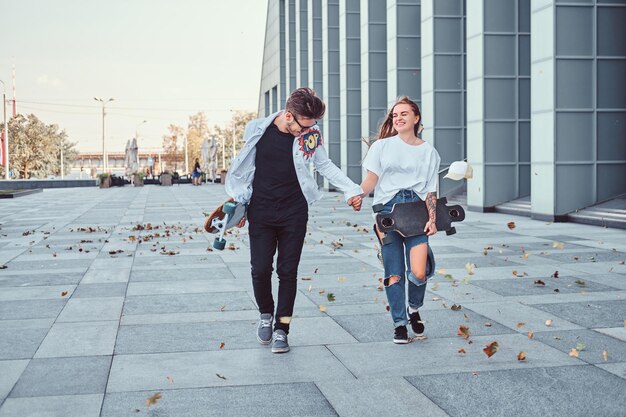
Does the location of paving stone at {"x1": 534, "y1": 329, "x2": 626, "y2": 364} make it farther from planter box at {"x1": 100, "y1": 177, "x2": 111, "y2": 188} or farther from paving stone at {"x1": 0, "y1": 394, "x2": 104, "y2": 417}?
planter box at {"x1": 100, "y1": 177, "x2": 111, "y2": 188}

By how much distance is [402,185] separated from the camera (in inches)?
224

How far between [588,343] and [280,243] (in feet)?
7.04

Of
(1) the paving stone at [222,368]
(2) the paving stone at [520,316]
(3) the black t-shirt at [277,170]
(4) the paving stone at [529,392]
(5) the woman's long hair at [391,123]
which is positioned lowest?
(1) the paving stone at [222,368]

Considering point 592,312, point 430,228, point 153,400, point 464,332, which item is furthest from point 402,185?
point 153,400

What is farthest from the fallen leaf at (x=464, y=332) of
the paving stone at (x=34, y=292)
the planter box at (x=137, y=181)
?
the planter box at (x=137, y=181)

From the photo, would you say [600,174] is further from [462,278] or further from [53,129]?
[53,129]

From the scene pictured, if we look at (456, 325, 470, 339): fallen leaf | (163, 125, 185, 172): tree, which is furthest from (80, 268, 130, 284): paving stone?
(163, 125, 185, 172): tree

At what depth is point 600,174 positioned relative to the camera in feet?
55.6

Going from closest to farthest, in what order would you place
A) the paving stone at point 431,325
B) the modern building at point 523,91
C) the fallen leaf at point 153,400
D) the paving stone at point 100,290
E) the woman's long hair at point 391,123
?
the fallen leaf at point 153,400
the woman's long hair at point 391,123
the paving stone at point 431,325
the paving stone at point 100,290
the modern building at point 523,91

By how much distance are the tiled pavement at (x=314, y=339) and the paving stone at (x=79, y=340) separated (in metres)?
0.02

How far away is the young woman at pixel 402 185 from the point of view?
568 cm

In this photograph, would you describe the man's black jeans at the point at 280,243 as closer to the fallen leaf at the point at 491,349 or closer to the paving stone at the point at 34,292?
the fallen leaf at the point at 491,349

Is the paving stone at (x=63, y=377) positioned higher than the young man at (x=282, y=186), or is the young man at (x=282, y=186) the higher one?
the young man at (x=282, y=186)

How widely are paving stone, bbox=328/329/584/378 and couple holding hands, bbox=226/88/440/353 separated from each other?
0.75ft
